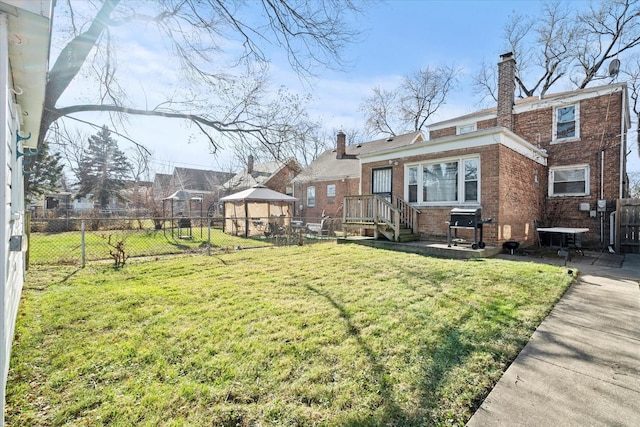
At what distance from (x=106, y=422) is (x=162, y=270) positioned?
5.34 m

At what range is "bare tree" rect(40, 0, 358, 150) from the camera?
5.81 metres

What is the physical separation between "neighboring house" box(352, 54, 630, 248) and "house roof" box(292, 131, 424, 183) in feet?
25.6

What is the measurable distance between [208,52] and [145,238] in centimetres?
1005

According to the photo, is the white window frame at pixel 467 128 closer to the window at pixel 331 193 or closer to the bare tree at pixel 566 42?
the window at pixel 331 193

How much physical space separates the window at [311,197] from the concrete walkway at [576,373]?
63.6 feet

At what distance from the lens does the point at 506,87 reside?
1258 cm

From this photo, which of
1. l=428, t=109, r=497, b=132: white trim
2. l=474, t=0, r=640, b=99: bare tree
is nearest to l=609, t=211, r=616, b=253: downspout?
l=428, t=109, r=497, b=132: white trim

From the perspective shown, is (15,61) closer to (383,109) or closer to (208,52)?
(208,52)

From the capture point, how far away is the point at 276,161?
946 centimetres

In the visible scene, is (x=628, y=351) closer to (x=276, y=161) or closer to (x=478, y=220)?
(x=478, y=220)

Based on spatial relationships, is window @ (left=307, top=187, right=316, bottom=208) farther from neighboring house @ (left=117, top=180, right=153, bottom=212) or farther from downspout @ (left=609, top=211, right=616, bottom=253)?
downspout @ (left=609, top=211, right=616, bottom=253)

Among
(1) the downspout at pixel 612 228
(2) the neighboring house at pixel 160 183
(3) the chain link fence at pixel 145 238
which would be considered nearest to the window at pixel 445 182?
(3) the chain link fence at pixel 145 238

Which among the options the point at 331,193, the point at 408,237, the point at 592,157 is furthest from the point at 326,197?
the point at 592,157

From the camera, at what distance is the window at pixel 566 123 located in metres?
11.9
